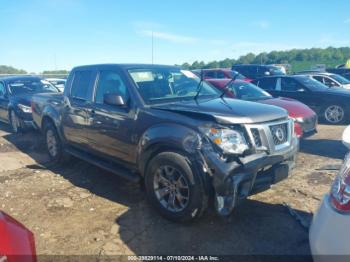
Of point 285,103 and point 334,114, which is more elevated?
point 285,103

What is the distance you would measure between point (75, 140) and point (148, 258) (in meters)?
3.00

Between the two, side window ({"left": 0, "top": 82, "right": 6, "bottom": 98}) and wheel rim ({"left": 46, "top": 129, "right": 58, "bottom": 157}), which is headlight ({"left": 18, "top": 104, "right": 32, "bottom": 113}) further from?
wheel rim ({"left": 46, "top": 129, "right": 58, "bottom": 157})

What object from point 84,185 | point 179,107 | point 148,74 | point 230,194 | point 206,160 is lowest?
point 84,185

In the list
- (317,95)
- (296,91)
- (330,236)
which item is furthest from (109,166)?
(317,95)

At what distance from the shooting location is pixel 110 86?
16.0ft

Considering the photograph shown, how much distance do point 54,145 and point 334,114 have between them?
26.6ft

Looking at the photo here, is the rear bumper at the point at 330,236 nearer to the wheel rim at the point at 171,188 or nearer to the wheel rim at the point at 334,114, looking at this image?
the wheel rim at the point at 171,188

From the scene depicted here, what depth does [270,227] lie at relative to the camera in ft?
12.5

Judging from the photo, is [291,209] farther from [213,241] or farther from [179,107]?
[179,107]

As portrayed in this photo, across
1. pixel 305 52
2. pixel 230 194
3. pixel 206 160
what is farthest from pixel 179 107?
pixel 305 52

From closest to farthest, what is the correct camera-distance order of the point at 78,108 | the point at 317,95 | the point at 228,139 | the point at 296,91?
the point at 228,139 < the point at 78,108 < the point at 317,95 < the point at 296,91

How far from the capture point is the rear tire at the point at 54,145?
629 cm

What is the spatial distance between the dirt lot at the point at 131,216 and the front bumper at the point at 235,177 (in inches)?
Answer: 13.3

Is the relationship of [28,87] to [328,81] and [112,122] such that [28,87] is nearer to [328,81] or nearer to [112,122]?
[112,122]
